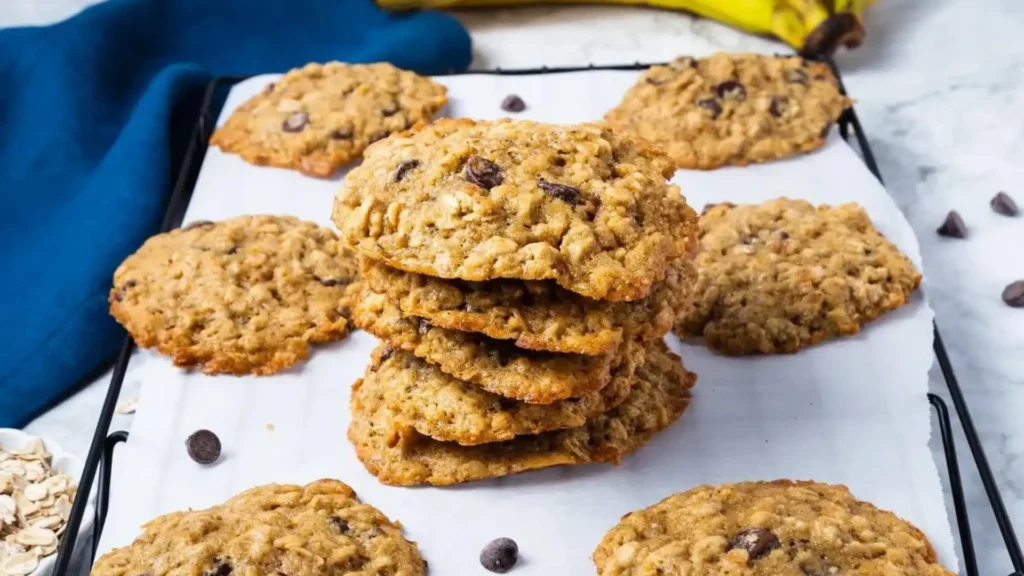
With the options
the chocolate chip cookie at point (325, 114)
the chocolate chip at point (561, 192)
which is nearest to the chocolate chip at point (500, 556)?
the chocolate chip at point (561, 192)

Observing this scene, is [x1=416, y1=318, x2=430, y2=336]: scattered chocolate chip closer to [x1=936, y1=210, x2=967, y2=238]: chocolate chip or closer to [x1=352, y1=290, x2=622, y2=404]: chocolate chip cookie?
[x1=352, y1=290, x2=622, y2=404]: chocolate chip cookie

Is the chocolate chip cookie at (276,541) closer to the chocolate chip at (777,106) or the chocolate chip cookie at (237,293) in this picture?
the chocolate chip cookie at (237,293)

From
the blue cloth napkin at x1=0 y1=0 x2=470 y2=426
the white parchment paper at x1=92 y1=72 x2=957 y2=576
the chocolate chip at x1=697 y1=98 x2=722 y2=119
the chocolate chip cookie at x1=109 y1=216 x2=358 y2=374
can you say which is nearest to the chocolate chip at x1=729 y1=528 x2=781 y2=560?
the white parchment paper at x1=92 y1=72 x2=957 y2=576

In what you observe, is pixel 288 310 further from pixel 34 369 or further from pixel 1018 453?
pixel 1018 453

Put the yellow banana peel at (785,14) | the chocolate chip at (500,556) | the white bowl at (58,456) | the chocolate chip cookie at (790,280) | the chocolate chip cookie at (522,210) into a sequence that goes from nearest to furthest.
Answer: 1. the chocolate chip cookie at (522,210)
2. the chocolate chip at (500,556)
3. the white bowl at (58,456)
4. the chocolate chip cookie at (790,280)
5. the yellow banana peel at (785,14)

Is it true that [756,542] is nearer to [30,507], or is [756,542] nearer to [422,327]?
[422,327]
